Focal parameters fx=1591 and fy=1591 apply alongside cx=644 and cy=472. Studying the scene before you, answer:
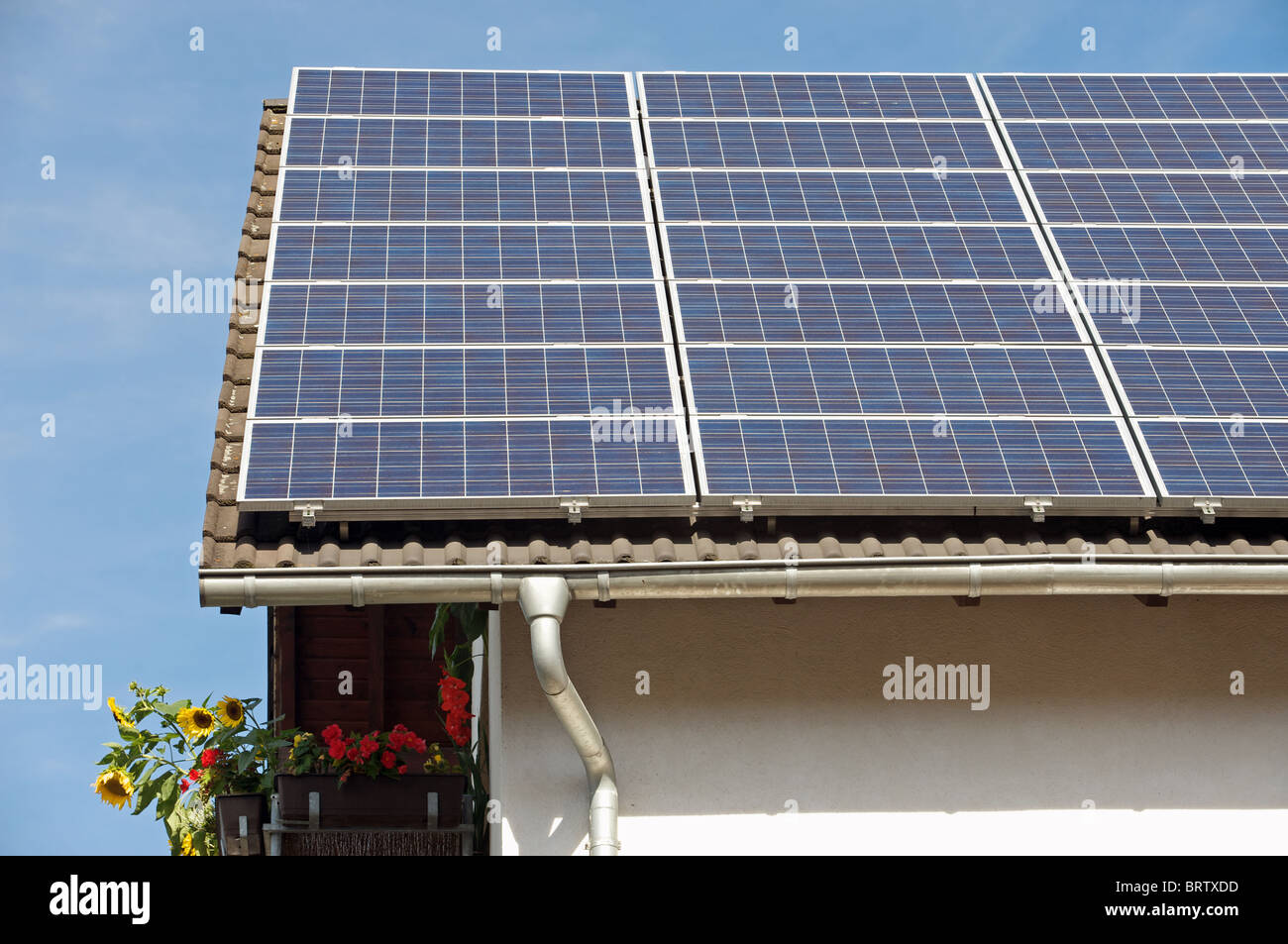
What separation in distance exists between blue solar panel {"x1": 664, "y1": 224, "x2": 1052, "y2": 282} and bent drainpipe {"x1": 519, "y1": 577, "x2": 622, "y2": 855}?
301 centimetres

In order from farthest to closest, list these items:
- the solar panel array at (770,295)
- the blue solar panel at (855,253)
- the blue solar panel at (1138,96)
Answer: the blue solar panel at (1138,96) < the blue solar panel at (855,253) < the solar panel array at (770,295)

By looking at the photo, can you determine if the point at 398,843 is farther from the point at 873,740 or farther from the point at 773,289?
the point at 773,289

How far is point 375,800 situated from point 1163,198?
24.1ft

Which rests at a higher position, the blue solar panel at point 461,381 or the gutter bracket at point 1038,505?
the blue solar panel at point 461,381

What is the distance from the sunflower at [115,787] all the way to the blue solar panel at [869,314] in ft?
16.5

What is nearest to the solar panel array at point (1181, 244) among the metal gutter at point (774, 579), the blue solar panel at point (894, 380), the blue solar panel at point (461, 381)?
the blue solar panel at point (894, 380)

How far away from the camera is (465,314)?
10.5m

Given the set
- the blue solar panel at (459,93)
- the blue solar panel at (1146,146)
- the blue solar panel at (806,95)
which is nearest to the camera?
the blue solar panel at (1146,146)

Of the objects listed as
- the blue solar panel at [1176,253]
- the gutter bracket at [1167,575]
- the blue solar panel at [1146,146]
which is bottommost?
the gutter bracket at [1167,575]

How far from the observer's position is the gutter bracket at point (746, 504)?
9172 mm

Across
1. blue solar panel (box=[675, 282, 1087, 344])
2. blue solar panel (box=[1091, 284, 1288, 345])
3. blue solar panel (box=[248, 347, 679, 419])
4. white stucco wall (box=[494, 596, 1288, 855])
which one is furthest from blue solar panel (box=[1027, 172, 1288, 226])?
blue solar panel (box=[248, 347, 679, 419])

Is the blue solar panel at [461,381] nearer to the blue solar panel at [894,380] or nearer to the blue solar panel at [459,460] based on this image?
the blue solar panel at [459,460]

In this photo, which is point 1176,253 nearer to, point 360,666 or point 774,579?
point 774,579

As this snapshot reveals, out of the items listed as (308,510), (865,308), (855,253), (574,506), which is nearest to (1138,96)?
(855,253)
